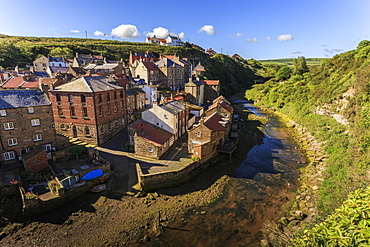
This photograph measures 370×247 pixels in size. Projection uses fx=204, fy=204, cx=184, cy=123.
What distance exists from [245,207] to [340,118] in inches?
1160

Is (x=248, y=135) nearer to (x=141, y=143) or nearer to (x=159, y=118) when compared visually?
A: (x=159, y=118)

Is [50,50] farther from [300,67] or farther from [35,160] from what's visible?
[300,67]

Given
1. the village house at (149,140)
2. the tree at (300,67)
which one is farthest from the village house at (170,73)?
the tree at (300,67)

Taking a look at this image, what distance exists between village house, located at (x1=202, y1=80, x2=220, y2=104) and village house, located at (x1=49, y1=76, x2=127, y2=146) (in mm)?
39411

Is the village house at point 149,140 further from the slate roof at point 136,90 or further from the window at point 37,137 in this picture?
the slate roof at point 136,90

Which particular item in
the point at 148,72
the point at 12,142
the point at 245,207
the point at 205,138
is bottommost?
the point at 245,207

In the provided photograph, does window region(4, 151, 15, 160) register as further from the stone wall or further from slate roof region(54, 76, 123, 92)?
the stone wall

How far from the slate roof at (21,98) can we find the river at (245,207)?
72.1ft

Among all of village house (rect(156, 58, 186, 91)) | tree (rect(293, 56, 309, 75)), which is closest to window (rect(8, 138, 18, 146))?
village house (rect(156, 58, 186, 91))

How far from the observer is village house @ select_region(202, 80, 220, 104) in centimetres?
6712

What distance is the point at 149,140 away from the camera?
90.5 feet

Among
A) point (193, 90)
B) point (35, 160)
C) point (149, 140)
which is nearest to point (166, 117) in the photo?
point (149, 140)

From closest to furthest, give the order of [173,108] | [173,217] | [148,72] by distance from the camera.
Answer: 1. [173,217]
2. [173,108]
3. [148,72]

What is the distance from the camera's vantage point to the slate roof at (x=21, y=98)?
2375 cm
